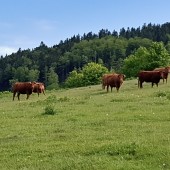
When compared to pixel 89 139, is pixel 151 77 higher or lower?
higher

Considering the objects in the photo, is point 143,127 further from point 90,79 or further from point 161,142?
point 90,79

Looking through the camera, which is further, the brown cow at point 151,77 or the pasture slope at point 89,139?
the brown cow at point 151,77

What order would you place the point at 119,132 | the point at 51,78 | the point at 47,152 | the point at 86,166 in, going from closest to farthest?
the point at 86,166, the point at 47,152, the point at 119,132, the point at 51,78

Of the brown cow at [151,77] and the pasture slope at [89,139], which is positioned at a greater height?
the brown cow at [151,77]

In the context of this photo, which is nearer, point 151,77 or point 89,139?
point 89,139

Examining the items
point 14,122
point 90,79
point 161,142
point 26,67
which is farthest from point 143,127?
point 26,67

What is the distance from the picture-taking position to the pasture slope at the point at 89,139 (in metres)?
11.5

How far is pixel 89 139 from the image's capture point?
14.4m

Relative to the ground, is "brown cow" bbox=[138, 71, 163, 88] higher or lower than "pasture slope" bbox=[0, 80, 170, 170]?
higher

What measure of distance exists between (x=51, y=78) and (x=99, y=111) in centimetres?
15108

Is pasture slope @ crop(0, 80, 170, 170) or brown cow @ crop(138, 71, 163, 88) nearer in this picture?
pasture slope @ crop(0, 80, 170, 170)

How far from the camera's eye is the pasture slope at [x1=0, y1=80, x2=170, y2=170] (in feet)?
37.7

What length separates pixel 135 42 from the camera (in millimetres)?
195500

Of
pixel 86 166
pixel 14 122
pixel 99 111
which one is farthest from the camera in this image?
pixel 99 111
